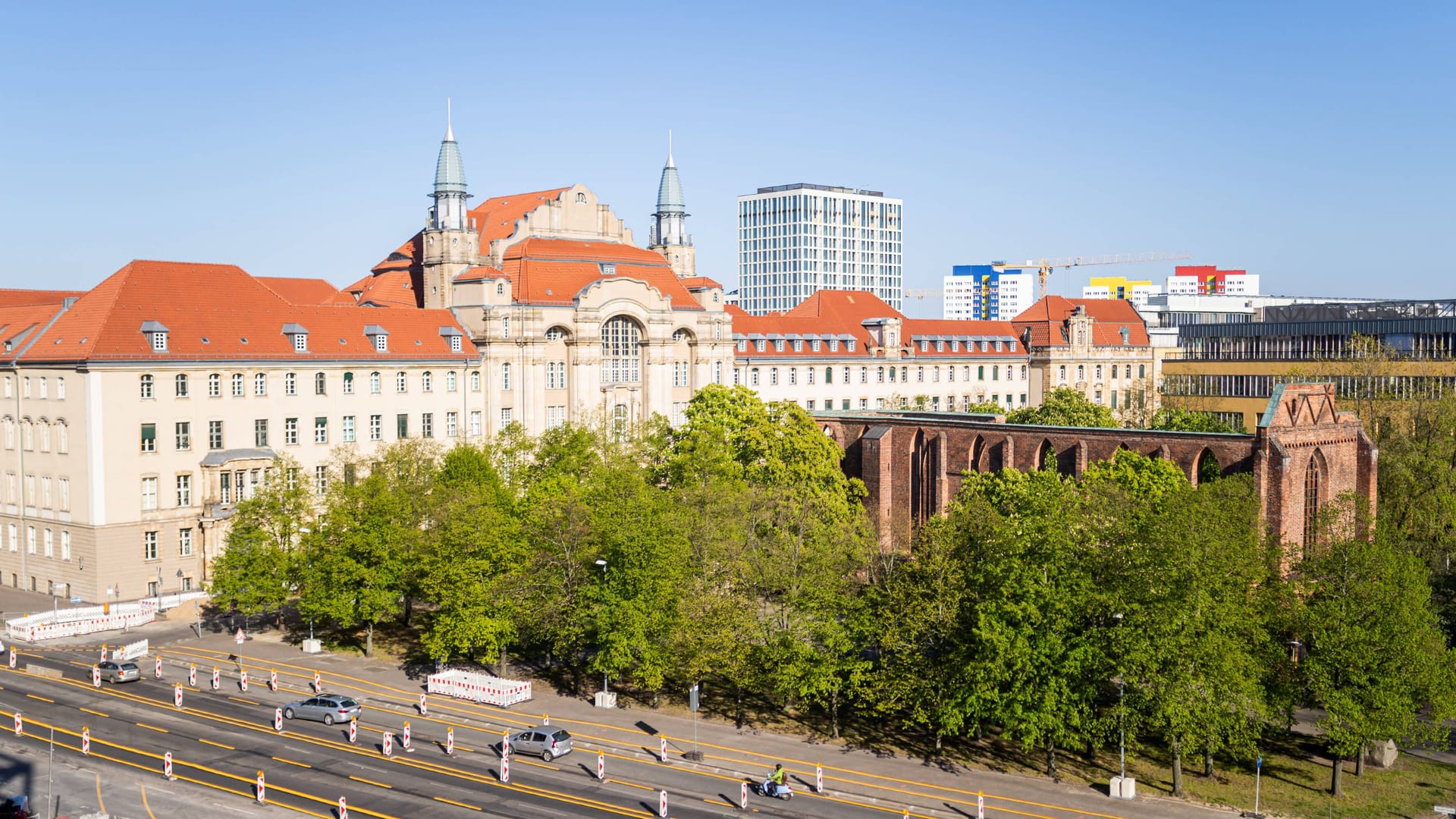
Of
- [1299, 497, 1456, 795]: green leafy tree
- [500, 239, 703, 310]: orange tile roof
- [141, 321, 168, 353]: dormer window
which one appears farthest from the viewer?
[500, 239, 703, 310]: orange tile roof

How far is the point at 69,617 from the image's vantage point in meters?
74.1

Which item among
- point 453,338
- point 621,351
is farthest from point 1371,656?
point 453,338

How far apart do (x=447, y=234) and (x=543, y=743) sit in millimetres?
62298

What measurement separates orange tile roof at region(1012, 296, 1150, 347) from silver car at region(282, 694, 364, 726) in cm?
11000

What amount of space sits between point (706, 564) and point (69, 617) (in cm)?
3904

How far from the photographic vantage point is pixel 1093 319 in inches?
6073

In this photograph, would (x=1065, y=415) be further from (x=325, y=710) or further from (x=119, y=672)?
(x=119, y=672)

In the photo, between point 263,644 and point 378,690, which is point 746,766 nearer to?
point 378,690

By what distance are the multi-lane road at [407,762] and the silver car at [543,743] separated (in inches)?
15.7

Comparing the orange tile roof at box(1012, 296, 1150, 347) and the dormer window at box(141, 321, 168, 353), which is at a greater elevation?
the orange tile roof at box(1012, 296, 1150, 347)

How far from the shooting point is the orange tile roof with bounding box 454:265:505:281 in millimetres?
101000

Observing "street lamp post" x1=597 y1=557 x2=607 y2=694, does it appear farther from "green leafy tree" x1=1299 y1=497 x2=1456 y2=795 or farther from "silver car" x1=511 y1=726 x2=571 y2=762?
"green leafy tree" x1=1299 y1=497 x2=1456 y2=795

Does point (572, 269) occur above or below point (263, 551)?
above

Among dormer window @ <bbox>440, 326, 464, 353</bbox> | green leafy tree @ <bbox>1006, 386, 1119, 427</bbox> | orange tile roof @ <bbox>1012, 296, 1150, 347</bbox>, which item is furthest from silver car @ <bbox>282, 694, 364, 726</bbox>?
orange tile roof @ <bbox>1012, 296, 1150, 347</bbox>
